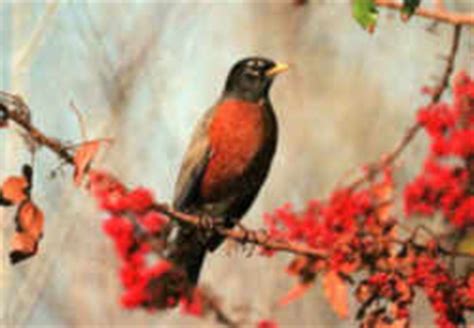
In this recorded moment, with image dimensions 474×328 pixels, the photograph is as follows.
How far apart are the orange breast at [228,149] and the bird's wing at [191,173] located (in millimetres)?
29

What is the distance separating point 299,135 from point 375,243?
18.6 feet

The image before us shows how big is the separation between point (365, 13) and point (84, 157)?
0.88 meters

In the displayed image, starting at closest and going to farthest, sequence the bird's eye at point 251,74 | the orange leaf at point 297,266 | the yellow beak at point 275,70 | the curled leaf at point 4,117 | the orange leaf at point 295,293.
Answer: the curled leaf at point 4,117 → the orange leaf at point 295,293 → the orange leaf at point 297,266 → the yellow beak at point 275,70 → the bird's eye at point 251,74

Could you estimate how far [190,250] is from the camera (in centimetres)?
629

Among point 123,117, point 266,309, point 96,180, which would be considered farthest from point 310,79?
point 96,180

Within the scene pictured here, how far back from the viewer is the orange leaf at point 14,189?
3.51 m

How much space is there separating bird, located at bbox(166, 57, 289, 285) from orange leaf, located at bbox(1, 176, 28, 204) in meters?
2.47

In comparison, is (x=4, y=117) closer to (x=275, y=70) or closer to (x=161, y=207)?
(x=161, y=207)

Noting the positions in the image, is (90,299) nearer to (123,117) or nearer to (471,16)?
(123,117)

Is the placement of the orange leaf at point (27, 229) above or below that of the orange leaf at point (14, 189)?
below

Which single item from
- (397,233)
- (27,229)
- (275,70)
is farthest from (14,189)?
(275,70)

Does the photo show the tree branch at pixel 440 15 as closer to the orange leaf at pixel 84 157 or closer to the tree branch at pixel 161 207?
the tree branch at pixel 161 207

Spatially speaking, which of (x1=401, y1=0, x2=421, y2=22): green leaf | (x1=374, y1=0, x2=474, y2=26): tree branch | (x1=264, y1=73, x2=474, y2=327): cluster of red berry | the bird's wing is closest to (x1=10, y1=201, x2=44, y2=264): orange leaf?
(x1=264, y1=73, x2=474, y2=327): cluster of red berry

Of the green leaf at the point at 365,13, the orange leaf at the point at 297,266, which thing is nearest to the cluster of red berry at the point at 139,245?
the orange leaf at the point at 297,266
